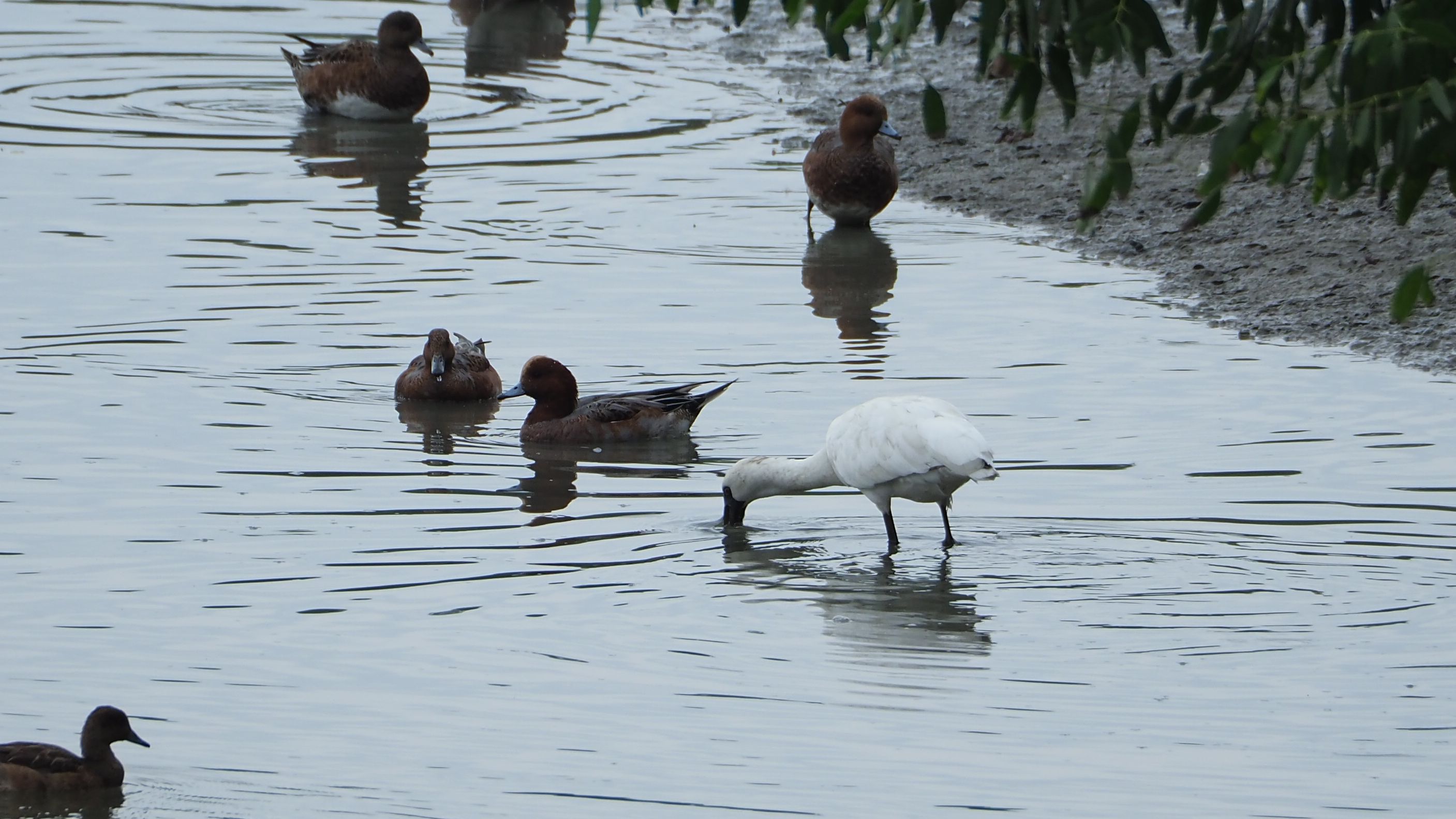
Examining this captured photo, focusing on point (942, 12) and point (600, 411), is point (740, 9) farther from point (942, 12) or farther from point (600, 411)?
point (600, 411)

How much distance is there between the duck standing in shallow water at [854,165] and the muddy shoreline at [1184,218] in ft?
2.49

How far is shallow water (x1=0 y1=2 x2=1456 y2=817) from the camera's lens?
5.95 meters

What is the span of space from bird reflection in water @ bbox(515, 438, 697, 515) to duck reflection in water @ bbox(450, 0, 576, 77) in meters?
11.8

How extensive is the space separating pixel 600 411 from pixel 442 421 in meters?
0.85

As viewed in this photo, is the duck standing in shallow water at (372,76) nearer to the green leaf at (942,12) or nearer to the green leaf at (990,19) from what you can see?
the green leaf at (942,12)

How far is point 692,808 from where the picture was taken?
558cm

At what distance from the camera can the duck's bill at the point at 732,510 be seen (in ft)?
28.5

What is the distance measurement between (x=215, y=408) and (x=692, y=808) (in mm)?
5356

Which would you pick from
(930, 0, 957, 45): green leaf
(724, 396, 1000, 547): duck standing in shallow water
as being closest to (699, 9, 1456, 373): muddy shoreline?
(724, 396, 1000, 547): duck standing in shallow water

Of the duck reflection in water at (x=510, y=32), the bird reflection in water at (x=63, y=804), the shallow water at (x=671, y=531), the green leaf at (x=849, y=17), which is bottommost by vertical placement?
the bird reflection in water at (x=63, y=804)

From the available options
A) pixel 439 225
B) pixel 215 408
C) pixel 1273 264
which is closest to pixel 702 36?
pixel 439 225

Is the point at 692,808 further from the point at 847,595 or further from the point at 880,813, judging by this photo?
the point at 847,595

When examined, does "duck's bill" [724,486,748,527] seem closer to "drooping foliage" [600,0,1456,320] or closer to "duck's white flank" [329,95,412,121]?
"drooping foliage" [600,0,1456,320]

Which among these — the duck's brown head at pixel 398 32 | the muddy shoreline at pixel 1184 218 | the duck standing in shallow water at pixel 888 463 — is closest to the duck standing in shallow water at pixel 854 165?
the muddy shoreline at pixel 1184 218
